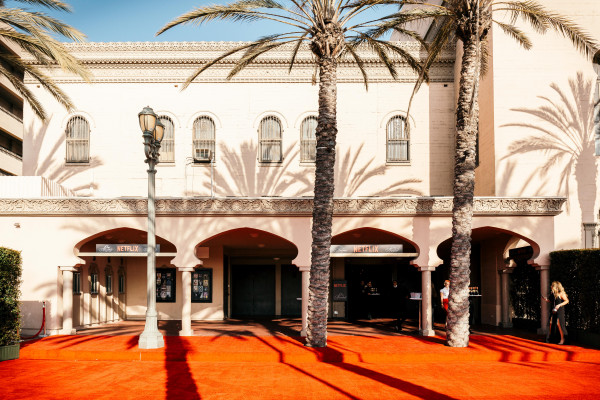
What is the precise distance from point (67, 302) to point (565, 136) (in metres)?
17.3

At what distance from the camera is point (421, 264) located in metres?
15.5

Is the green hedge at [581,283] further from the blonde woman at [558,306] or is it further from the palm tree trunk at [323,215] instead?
the palm tree trunk at [323,215]

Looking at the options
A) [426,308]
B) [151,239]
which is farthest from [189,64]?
[426,308]

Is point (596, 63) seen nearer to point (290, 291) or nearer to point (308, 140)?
point (308, 140)

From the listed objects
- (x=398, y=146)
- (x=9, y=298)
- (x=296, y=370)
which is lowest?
(x=296, y=370)

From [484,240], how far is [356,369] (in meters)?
10.3

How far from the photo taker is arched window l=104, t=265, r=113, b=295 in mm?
19078

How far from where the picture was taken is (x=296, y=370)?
36.5 feet

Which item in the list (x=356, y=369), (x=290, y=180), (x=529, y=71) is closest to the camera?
(x=356, y=369)

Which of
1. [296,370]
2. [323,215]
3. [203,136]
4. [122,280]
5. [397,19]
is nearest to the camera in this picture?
[296,370]

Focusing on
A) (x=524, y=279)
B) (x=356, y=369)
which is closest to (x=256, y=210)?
(x=356, y=369)

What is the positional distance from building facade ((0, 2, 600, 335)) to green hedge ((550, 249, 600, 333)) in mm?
1568

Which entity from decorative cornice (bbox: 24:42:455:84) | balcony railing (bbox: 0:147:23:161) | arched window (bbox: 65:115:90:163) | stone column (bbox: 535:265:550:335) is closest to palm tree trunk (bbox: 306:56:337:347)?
stone column (bbox: 535:265:550:335)

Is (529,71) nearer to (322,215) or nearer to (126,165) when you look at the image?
(322,215)
